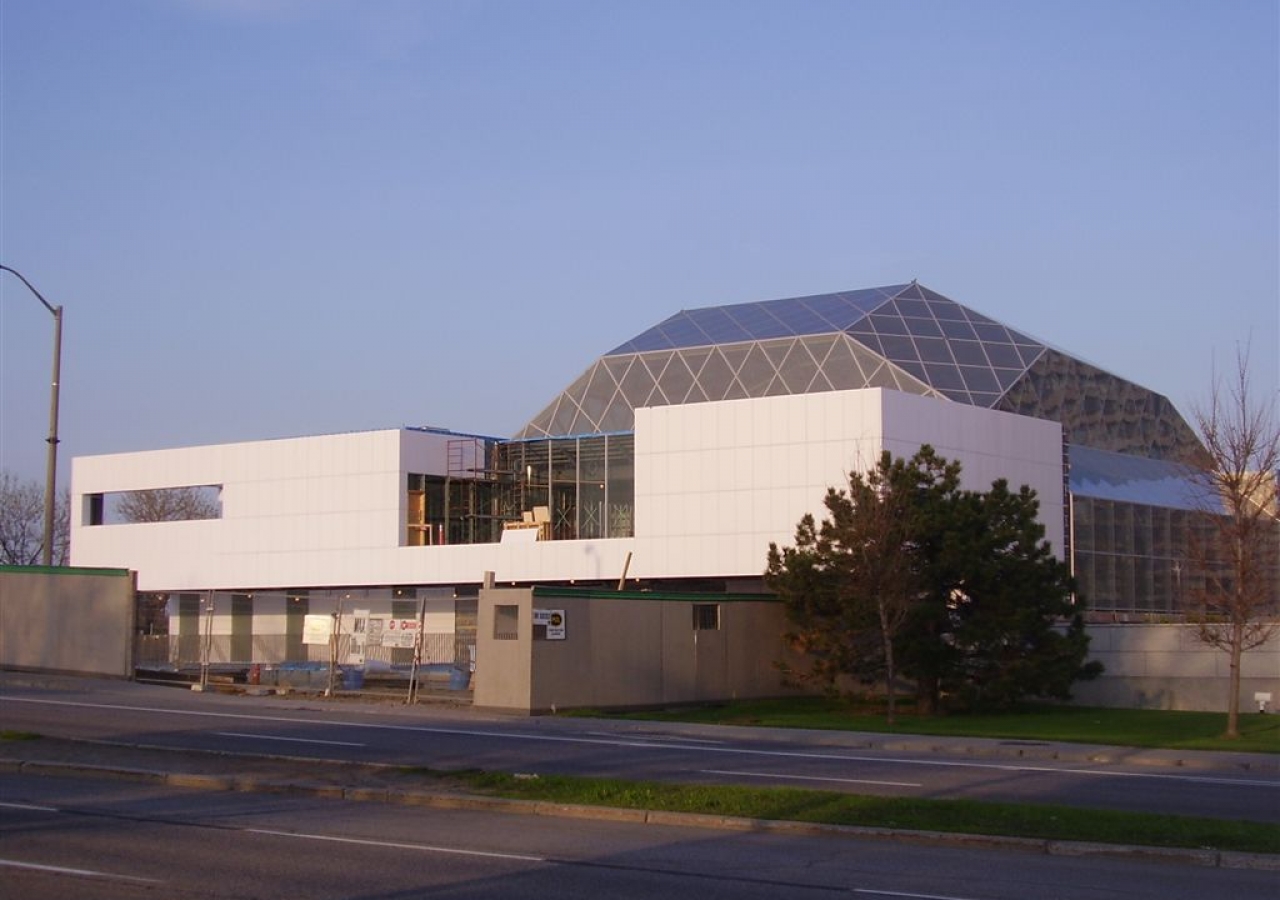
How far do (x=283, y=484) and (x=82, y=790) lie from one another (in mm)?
44563

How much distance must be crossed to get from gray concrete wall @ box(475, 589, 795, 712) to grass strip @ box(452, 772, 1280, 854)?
53.8ft

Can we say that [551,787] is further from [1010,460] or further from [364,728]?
[1010,460]

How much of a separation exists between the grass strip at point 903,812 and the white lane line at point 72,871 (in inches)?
218

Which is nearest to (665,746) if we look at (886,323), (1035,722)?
(1035,722)

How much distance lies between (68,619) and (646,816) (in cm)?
2651

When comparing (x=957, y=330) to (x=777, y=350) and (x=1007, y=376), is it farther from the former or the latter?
(x=777, y=350)

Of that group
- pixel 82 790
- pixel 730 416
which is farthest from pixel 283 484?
pixel 82 790

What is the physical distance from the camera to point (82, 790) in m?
16.9

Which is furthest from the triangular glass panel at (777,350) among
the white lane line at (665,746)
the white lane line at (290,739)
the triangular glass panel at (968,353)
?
the white lane line at (290,739)

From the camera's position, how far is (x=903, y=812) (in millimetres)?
15289

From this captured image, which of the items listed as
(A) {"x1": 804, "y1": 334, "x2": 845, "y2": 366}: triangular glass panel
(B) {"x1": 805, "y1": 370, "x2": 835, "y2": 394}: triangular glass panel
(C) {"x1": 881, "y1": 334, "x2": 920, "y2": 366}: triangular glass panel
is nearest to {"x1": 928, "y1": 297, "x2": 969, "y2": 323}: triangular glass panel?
(C) {"x1": 881, "y1": 334, "x2": 920, "y2": 366}: triangular glass panel

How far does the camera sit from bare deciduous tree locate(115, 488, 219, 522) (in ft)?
320

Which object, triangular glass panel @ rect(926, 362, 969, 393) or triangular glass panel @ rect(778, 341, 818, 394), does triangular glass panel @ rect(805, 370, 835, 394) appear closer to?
triangular glass panel @ rect(778, 341, 818, 394)

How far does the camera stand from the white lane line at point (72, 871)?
11367 mm
